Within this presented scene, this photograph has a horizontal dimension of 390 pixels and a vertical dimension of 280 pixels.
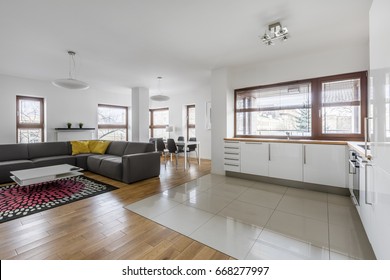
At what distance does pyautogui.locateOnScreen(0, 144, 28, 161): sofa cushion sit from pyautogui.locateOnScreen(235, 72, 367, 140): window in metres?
5.11

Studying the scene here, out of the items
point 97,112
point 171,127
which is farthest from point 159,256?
point 97,112

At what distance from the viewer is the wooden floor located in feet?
5.22

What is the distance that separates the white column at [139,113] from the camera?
6.18m

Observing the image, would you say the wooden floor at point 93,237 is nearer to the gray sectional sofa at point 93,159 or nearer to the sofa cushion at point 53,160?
the gray sectional sofa at point 93,159

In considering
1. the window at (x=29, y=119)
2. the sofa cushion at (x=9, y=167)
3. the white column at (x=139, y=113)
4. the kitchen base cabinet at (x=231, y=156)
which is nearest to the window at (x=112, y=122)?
the white column at (x=139, y=113)

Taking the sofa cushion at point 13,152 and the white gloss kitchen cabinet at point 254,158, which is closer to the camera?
the white gloss kitchen cabinet at point 254,158

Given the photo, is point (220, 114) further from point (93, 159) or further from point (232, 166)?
point (93, 159)

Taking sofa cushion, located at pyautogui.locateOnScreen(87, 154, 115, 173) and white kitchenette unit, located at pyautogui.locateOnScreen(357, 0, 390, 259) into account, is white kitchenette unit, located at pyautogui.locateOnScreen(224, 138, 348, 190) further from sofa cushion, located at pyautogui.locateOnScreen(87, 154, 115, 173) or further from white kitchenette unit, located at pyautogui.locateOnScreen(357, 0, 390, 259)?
sofa cushion, located at pyautogui.locateOnScreen(87, 154, 115, 173)

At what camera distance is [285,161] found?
3449mm

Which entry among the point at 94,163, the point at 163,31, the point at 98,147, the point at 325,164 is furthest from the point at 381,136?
the point at 98,147

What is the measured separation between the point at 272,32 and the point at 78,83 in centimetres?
323

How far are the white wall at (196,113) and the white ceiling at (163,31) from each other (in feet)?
7.53

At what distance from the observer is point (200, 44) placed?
123 inches

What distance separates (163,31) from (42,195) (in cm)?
326
